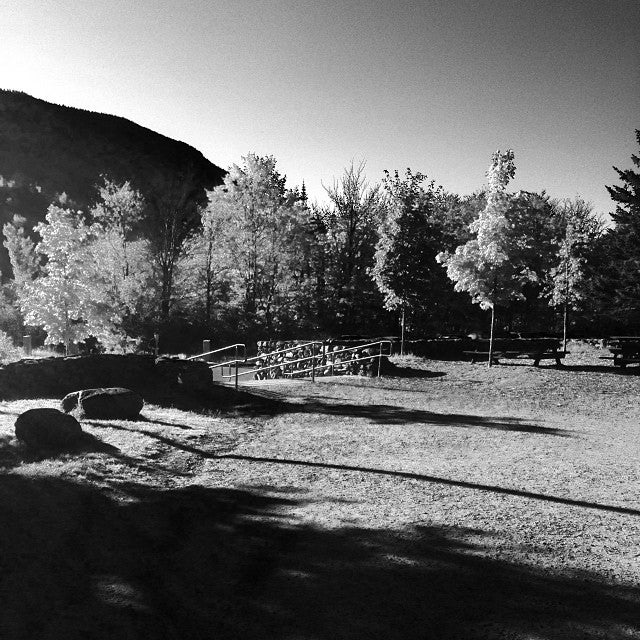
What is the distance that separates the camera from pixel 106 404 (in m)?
9.36

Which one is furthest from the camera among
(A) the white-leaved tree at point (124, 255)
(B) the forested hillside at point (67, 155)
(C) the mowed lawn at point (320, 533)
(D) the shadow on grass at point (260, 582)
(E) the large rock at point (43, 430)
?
(B) the forested hillside at point (67, 155)

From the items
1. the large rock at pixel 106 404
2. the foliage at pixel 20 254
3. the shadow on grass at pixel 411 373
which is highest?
the foliage at pixel 20 254

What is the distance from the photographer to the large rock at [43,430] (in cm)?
695

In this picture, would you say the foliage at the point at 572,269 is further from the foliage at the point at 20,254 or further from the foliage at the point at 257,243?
the foliage at the point at 20,254

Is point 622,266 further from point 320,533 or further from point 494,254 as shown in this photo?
point 320,533

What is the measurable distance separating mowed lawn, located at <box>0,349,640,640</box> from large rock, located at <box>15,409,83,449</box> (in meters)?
0.23

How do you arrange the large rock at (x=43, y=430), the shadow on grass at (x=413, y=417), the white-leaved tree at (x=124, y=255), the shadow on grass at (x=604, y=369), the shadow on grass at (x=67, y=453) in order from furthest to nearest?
the white-leaved tree at (x=124, y=255)
the shadow on grass at (x=604, y=369)
the shadow on grass at (x=413, y=417)
the large rock at (x=43, y=430)
the shadow on grass at (x=67, y=453)

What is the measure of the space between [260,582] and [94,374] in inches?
408

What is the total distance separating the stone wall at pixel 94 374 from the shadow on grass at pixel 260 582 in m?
7.63

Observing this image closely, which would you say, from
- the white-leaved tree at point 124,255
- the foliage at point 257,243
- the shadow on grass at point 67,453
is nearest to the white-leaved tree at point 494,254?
the foliage at point 257,243

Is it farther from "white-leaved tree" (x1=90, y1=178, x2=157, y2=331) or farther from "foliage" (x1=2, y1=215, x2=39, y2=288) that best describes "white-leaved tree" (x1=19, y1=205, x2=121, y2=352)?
"foliage" (x1=2, y1=215, x2=39, y2=288)

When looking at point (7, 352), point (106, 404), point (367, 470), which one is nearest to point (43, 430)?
point (106, 404)

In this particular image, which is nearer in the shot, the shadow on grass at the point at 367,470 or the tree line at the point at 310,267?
the shadow on grass at the point at 367,470

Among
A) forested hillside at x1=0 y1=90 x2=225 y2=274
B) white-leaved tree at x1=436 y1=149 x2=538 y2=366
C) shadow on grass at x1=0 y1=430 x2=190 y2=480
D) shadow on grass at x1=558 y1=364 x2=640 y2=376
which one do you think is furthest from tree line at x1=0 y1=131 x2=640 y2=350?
forested hillside at x1=0 y1=90 x2=225 y2=274
